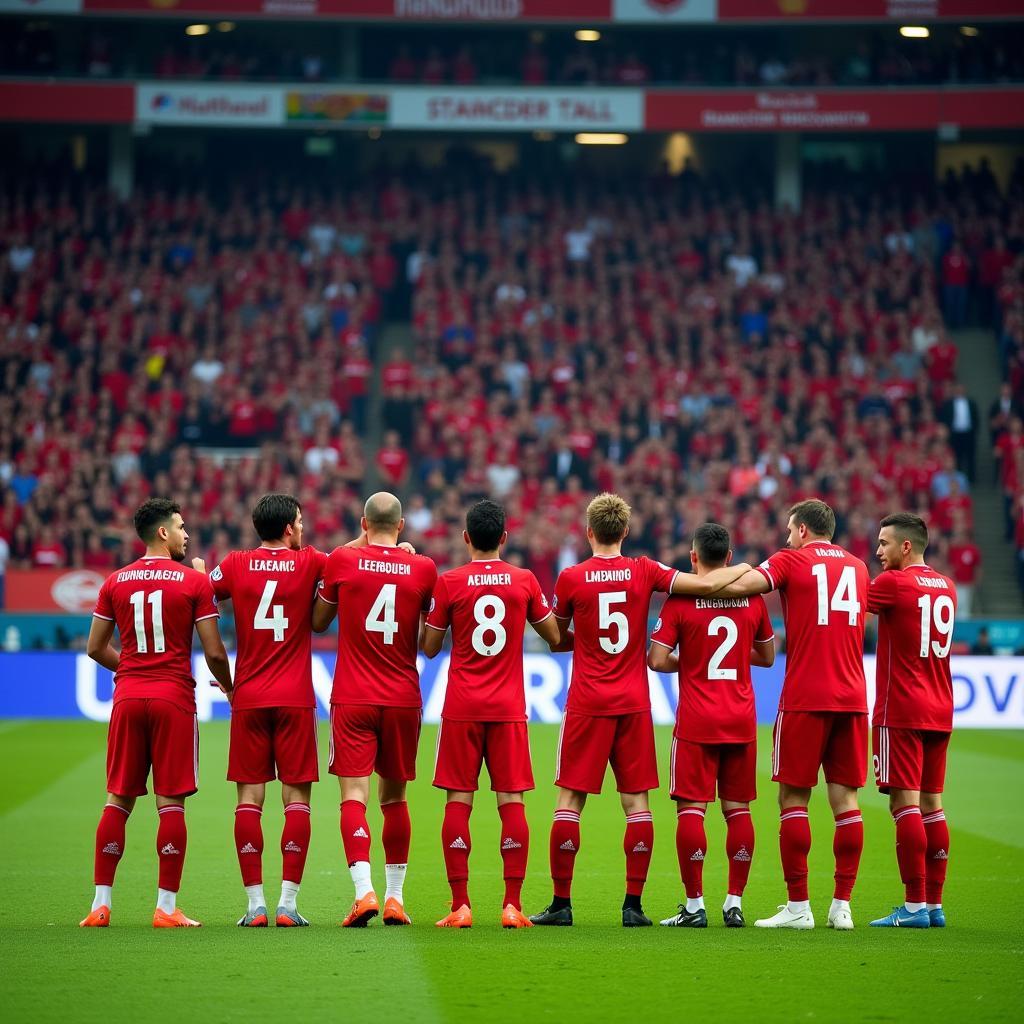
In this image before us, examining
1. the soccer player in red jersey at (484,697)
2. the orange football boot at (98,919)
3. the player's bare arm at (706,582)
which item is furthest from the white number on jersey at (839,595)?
the orange football boot at (98,919)

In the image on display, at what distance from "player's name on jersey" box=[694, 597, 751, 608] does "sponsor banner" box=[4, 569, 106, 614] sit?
1750 cm

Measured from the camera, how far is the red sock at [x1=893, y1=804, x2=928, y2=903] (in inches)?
341

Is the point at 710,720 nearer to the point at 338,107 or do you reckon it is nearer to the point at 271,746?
the point at 271,746

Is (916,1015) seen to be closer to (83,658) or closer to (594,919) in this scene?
(594,919)

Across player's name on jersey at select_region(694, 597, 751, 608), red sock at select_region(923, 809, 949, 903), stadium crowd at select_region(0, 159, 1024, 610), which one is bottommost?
red sock at select_region(923, 809, 949, 903)

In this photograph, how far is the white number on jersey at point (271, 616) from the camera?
870cm

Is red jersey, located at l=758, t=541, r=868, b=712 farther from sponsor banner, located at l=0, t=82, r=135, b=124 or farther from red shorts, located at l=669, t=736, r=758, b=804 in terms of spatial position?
sponsor banner, located at l=0, t=82, r=135, b=124

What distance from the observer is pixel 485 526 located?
8734 millimetres

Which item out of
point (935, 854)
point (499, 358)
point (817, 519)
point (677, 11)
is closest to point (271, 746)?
point (817, 519)

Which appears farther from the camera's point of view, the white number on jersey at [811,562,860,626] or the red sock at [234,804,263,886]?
the white number on jersey at [811,562,860,626]

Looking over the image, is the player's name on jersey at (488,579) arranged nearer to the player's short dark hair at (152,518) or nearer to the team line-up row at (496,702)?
the team line-up row at (496,702)

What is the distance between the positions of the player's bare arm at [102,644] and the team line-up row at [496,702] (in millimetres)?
12

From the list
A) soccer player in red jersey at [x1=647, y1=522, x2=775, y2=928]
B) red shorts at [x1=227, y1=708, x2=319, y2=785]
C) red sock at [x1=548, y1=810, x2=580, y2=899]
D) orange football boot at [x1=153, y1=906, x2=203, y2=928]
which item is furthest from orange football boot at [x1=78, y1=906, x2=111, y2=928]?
soccer player in red jersey at [x1=647, y1=522, x2=775, y2=928]

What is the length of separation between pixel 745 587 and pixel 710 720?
74 centimetres
